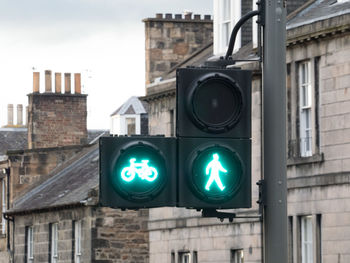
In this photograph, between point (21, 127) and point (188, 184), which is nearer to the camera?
point (188, 184)

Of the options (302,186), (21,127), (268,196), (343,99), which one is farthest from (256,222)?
(21,127)

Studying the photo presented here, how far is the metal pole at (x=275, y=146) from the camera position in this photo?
9219mm

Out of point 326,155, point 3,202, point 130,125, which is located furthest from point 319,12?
point 3,202

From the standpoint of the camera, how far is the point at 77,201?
4728 centimetres

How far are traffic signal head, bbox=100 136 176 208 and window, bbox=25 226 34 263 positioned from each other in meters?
44.3

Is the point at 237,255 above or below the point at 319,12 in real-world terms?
below

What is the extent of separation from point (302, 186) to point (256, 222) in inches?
119

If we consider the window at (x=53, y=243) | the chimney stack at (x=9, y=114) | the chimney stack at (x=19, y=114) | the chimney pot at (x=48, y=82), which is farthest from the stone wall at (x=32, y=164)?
the chimney stack at (x=19, y=114)

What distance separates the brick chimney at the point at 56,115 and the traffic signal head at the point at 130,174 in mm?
51938

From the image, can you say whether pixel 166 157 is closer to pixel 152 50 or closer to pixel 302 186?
pixel 302 186

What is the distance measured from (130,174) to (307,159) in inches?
936

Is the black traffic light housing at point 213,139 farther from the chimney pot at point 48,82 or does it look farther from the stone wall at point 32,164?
the chimney pot at point 48,82

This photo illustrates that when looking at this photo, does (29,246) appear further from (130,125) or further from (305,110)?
(305,110)

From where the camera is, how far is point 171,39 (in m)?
47.3
